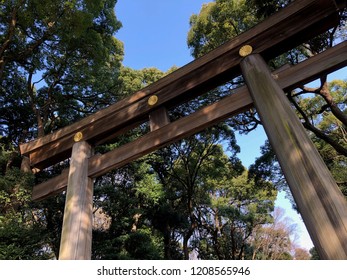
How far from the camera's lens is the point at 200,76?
301cm

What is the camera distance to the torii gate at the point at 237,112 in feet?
6.13

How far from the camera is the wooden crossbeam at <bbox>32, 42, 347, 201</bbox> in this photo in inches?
92.7

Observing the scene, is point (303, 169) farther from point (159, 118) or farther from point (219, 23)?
point (219, 23)

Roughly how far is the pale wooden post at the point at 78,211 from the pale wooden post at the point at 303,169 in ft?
7.04

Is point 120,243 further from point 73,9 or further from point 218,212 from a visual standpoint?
point 73,9

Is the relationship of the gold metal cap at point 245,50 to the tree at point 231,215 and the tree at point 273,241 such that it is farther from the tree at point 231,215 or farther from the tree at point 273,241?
the tree at point 273,241

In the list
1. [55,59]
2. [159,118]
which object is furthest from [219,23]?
[159,118]

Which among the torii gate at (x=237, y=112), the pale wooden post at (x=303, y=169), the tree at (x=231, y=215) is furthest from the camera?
the tree at (x=231, y=215)

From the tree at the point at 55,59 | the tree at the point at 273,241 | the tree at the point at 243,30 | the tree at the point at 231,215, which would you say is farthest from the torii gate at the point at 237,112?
the tree at the point at 273,241

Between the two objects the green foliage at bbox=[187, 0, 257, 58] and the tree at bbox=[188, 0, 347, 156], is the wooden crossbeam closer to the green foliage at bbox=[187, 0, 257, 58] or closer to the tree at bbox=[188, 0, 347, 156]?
the tree at bbox=[188, 0, 347, 156]

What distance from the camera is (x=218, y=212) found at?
46.5 ft

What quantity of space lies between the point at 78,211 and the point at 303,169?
2.34 metres

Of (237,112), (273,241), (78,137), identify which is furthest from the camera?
(273,241)

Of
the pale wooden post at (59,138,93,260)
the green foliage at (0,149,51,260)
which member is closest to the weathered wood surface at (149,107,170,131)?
the pale wooden post at (59,138,93,260)
